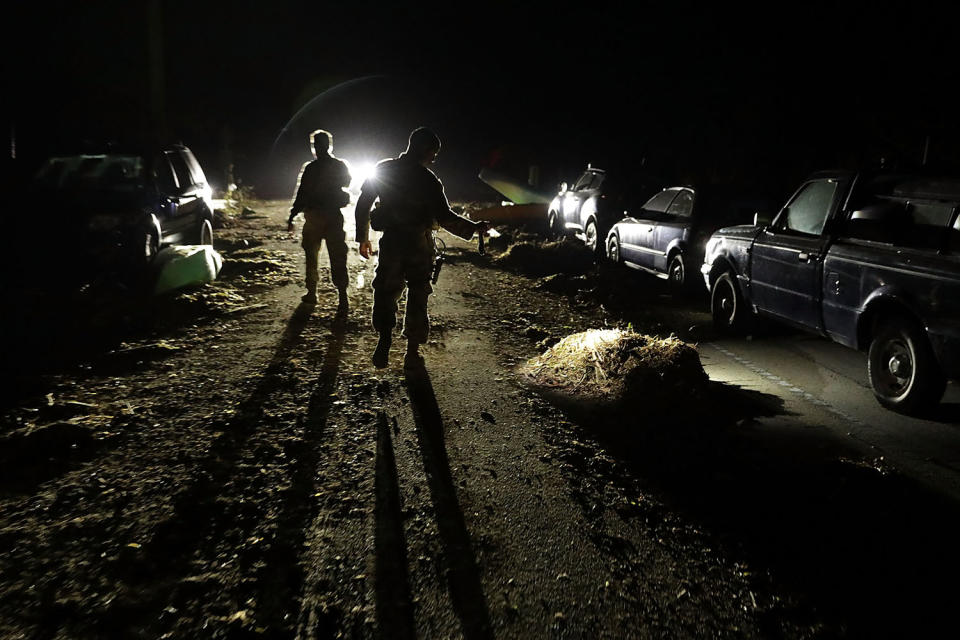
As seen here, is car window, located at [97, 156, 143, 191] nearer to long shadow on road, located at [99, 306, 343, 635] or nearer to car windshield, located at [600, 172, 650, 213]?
long shadow on road, located at [99, 306, 343, 635]

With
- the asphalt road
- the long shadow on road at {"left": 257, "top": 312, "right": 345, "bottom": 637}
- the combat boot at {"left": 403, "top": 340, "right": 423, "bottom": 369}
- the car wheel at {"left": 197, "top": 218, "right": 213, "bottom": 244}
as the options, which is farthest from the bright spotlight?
the asphalt road

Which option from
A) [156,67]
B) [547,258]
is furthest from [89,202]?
[156,67]

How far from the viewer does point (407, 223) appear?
5488 millimetres

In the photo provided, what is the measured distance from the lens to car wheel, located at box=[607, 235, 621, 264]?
1172 centimetres

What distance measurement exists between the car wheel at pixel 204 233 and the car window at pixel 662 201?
727 cm

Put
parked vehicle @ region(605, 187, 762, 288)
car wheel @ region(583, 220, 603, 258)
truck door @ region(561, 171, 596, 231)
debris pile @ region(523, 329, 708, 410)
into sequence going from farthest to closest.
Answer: truck door @ region(561, 171, 596, 231), car wheel @ region(583, 220, 603, 258), parked vehicle @ region(605, 187, 762, 288), debris pile @ region(523, 329, 708, 410)

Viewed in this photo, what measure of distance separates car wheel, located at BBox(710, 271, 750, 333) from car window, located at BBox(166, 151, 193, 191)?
757 cm

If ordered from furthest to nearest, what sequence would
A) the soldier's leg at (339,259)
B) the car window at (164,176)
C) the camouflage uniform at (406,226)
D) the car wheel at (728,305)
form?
the car window at (164,176)
the soldier's leg at (339,259)
the car wheel at (728,305)
the camouflage uniform at (406,226)

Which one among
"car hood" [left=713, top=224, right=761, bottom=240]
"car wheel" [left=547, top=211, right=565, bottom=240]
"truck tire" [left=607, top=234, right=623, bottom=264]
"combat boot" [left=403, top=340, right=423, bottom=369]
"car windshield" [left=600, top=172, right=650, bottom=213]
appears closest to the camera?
"combat boot" [left=403, top=340, right=423, bottom=369]

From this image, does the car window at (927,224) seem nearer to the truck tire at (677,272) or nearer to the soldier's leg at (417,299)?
the soldier's leg at (417,299)

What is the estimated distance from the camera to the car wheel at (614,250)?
38.5ft

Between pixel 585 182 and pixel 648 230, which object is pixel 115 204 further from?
pixel 585 182

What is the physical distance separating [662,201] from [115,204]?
7991mm

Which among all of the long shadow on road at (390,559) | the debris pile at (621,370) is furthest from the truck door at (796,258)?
the long shadow on road at (390,559)
